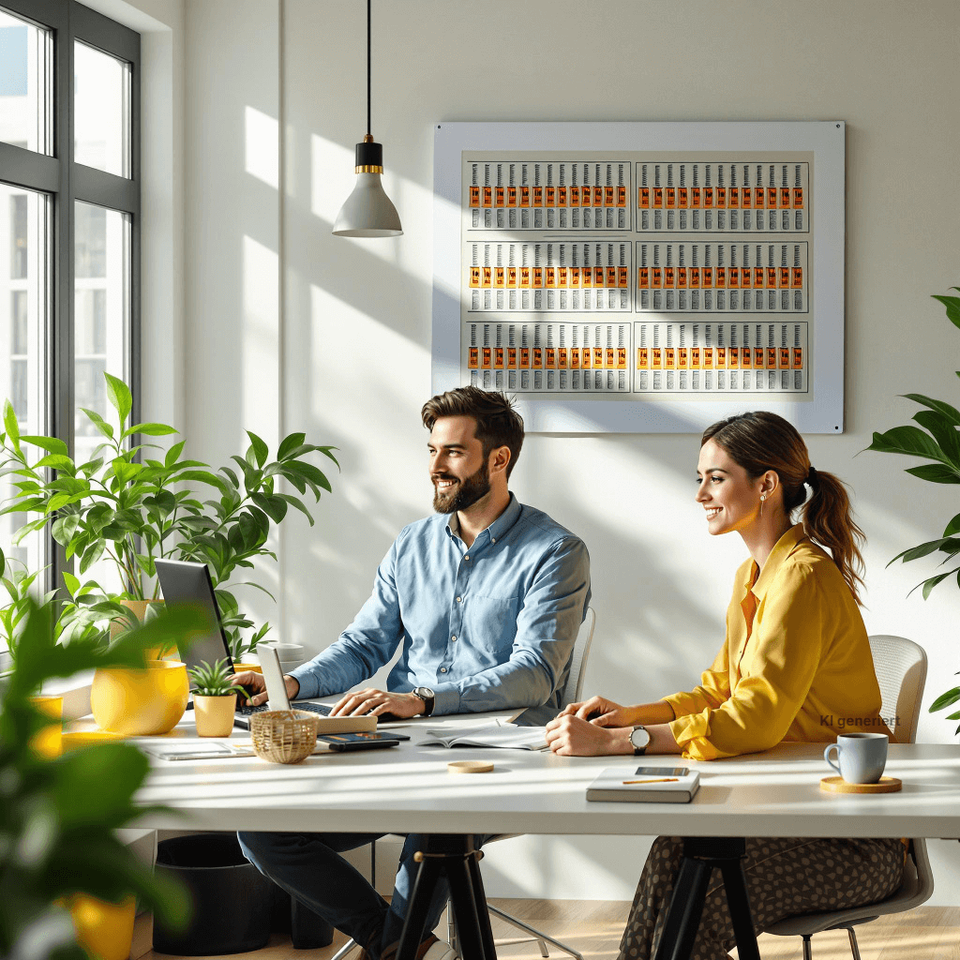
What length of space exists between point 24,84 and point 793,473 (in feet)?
7.70

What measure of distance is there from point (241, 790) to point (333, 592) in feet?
6.73

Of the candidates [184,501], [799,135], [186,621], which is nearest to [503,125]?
[799,135]

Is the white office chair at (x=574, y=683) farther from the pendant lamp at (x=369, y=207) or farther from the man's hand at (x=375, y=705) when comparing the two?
the pendant lamp at (x=369, y=207)

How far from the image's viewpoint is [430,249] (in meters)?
3.71

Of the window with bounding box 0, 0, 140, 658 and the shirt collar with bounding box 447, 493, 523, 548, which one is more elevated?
the window with bounding box 0, 0, 140, 658

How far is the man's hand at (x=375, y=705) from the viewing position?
2.25m

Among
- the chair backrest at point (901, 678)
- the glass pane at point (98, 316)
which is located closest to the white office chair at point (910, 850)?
the chair backrest at point (901, 678)

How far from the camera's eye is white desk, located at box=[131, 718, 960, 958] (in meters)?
1.54

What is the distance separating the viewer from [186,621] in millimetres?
293

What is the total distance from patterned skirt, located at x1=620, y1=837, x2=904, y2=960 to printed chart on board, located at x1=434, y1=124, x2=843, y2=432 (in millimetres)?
1892

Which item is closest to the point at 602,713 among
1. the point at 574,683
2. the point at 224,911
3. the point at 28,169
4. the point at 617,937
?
the point at 574,683

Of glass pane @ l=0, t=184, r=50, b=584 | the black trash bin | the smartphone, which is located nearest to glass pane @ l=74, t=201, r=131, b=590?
glass pane @ l=0, t=184, r=50, b=584

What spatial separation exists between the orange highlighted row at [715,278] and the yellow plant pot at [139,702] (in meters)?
2.10

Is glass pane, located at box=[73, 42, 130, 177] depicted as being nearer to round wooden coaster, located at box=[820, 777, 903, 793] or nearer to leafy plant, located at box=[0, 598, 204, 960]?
round wooden coaster, located at box=[820, 777, 903, 793]
